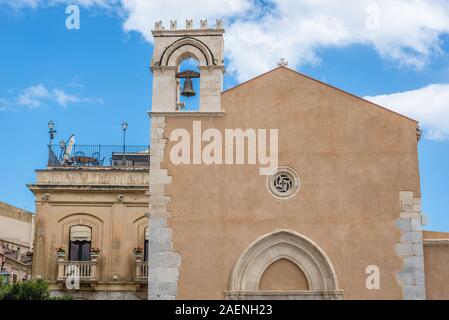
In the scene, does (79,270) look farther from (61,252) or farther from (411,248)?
(411,248)

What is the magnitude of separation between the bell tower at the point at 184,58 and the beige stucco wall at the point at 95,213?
10320 mm

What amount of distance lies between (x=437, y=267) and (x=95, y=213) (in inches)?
589

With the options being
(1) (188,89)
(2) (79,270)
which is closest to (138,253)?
(2) (79,270)

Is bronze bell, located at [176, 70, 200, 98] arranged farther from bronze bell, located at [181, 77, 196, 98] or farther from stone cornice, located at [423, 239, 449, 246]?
stone cornice, located at [423, 239, 449, 246]

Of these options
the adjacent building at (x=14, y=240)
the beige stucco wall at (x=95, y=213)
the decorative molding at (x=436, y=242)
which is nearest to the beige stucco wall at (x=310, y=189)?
the decorative molding at (x=436, y=242)

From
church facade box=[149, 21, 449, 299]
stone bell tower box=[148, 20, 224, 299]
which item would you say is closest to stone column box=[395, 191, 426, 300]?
church facade box=[149, 21, 449, 299]

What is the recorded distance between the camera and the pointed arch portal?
18000mm

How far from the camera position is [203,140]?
18812mm

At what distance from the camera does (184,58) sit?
19672mm

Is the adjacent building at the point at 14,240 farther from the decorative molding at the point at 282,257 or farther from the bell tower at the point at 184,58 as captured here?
the decorative molding at the point at 282,257

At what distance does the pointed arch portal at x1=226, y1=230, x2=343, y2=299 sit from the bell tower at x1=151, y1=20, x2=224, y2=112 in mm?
3663

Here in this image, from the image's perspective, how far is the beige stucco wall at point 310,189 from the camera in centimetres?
1816

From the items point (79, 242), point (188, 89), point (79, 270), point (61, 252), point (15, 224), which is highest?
point (15, 224)
